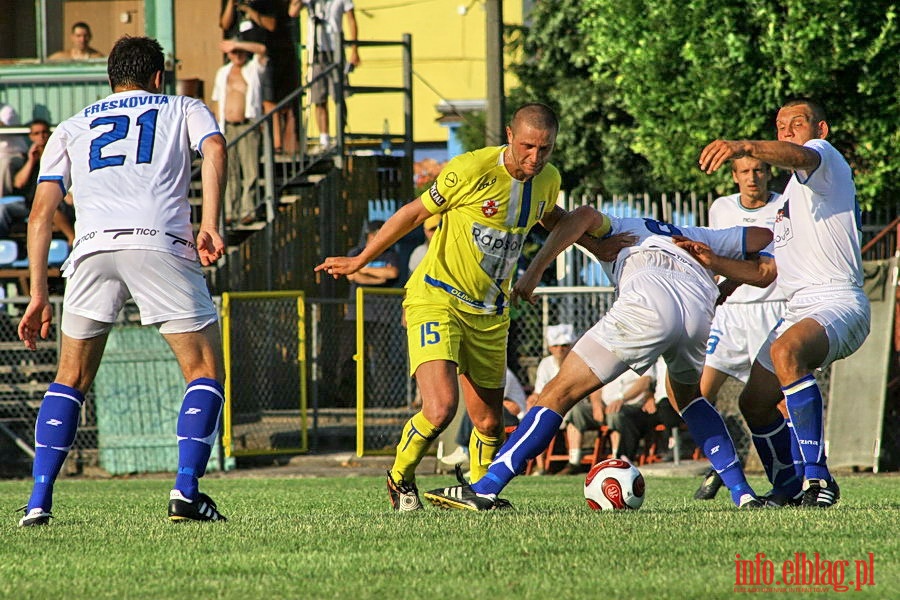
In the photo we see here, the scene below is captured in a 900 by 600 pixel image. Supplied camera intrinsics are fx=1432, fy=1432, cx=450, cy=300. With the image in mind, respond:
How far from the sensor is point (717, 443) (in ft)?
27.2

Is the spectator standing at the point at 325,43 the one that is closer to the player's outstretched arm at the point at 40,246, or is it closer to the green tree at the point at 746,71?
the green tree at the point at 746,71

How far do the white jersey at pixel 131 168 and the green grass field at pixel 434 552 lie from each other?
1431 millimetres

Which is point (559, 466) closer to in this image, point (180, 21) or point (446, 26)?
point (180, 21)

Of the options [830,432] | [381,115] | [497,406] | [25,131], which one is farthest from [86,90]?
[381,115]

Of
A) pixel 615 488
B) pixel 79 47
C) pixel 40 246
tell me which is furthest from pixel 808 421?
pixel 79 47

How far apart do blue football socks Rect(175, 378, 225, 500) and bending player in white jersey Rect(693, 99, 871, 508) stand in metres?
2.86

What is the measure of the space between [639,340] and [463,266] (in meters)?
1.14

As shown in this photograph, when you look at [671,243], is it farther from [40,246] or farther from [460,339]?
[40,246]

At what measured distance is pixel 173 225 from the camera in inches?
283

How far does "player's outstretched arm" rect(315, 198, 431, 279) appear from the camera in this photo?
26.0 ft

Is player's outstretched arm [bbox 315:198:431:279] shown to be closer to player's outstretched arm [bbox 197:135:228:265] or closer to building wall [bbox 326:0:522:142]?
player's outstretched arm [bbox 197:135:228:265]

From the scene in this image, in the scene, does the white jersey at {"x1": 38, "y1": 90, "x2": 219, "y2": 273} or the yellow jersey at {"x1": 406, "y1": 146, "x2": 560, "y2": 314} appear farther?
the yellow jersey at {"x1": 406, "y1": 146, "x2": 560, "y2": 314}

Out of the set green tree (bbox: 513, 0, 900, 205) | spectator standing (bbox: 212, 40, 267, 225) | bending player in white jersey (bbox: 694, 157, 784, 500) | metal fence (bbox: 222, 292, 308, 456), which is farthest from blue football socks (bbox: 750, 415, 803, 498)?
green tree (bbox: 513, 0, 900, 205)

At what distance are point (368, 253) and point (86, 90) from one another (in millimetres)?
13198
